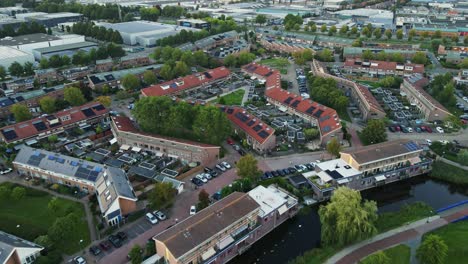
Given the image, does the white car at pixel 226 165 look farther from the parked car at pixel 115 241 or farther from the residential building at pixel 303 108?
the parked car at pixel 115 241

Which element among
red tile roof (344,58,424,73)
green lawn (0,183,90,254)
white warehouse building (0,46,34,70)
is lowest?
green lawn (0,183,90,254)

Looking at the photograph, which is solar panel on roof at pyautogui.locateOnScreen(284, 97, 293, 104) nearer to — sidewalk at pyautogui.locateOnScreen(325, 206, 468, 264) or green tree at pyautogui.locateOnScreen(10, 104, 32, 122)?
sidewalk at pyautogui.locateOnScreen(325, 206, 468, 264)

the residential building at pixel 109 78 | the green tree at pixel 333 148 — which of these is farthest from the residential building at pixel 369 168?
the residential building at pixel 109 78

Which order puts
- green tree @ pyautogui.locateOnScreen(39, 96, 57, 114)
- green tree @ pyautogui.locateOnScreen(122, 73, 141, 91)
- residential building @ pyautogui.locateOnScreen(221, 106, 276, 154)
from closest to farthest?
residential building @ pyautogui.locateOnScreen(221, 106, 276, 154) → green tree @ pyautogui.locateOnScreen(39, 96, 57, 114) → green tree @ pyautogui.locateOnScreen(122, 73, 141, 91)

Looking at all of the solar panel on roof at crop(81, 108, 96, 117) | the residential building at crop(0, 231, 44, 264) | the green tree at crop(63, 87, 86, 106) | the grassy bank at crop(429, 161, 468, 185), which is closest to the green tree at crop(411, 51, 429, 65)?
the grassy bank at crop(429, 161, 468, 185)

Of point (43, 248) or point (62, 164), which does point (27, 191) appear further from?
point (43, 248)

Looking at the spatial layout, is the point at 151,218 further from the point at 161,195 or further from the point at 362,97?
the point at 362,97
